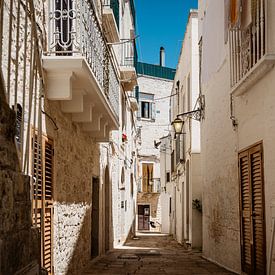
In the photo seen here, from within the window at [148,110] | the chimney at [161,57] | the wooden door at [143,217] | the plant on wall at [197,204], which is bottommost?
the wooden door at [143,217]

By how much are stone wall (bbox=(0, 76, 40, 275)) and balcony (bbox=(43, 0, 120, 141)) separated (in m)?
3.44

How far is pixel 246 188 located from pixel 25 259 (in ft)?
20.6

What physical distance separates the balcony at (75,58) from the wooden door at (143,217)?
101 feet

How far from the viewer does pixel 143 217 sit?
A: 40969 millimetres

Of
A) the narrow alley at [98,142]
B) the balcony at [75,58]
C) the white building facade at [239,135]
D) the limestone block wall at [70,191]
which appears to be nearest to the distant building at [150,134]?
the narrow alley at [98,142]

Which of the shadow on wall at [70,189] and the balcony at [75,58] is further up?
the balcony at [75,58]

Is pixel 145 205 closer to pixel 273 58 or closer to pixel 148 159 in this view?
pixel 148 159

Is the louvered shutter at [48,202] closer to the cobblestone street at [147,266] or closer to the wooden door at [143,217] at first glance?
the cobblestone street at [147,266]

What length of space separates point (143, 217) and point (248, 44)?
32.4m

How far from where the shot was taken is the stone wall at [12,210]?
3789 mm

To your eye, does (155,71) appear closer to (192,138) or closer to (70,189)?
(192,138)

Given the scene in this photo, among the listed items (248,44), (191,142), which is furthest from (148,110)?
(248,44)

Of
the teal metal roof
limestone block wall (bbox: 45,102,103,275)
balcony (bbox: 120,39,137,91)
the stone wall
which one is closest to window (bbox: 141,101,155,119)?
the teal metal roof

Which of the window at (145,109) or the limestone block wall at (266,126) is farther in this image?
the window at (145,109)
